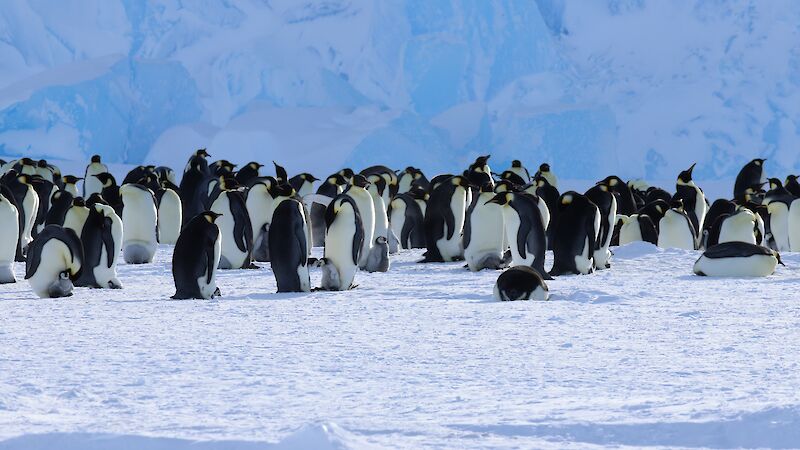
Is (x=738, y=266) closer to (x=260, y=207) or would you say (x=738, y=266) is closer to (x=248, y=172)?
(x=260, y=207)

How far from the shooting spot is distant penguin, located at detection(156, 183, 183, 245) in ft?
35.7

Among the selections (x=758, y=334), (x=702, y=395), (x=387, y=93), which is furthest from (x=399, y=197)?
(x=387, y=93)

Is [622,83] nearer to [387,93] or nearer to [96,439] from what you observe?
[387,93]

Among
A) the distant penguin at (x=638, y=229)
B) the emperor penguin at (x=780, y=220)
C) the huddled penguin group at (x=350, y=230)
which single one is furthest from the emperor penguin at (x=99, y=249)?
the emperor penguin at (x=780, y=220)

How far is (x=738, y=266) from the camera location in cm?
768

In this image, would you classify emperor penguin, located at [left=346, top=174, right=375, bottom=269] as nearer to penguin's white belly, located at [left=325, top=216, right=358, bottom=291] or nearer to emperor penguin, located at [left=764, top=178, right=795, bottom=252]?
penguin's white belly, located at [left=325, top=216, right=358, bottom=291]

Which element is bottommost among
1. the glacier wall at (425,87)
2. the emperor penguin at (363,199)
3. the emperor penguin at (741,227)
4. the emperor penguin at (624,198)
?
the emperor penguin at (741,227)

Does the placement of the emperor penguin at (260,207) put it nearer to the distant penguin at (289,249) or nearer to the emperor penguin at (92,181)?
the distant penguin at (289,249)

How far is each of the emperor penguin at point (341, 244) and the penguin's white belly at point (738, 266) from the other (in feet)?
8.10

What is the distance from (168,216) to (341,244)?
15.3 feet

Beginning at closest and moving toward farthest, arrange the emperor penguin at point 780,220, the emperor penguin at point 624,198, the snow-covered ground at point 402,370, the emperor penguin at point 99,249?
1. the snow-covered ground at point 402,370
2. the emperor penguin at point 99,249
3. the emperor penguin at point 780,220
4. the emperor penguin at point 624,198

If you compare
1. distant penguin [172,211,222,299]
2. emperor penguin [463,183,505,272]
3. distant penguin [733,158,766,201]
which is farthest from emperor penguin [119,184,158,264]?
distant penguin [733,158,766,201]

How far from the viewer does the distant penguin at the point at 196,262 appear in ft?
20.6

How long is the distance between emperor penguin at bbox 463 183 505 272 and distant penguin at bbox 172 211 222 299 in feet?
7.94
